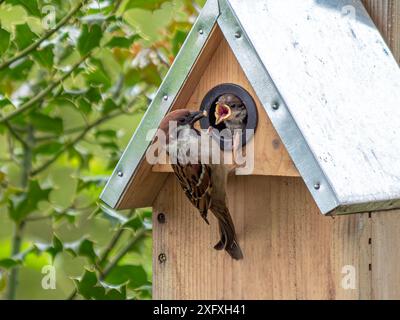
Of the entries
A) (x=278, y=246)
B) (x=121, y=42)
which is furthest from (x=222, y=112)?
(x=121, y=42)

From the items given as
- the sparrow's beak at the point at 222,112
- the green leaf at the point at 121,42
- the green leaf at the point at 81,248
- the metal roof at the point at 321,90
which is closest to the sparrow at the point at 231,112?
the sparrow's beak at the point at 222,112

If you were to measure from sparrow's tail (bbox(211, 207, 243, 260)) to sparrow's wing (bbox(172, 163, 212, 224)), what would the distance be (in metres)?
0.06

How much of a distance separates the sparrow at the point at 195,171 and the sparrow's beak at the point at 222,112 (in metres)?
0.07

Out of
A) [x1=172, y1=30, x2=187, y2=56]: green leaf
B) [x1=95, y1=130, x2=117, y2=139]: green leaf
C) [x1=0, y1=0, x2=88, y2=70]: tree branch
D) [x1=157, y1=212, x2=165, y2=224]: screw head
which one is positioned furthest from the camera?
[x1=95, y1=130, x2=117, y2=139]: green leaf

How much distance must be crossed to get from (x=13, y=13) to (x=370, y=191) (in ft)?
8.38

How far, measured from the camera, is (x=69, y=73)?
147 inches

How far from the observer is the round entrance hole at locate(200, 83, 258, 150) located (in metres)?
3.05

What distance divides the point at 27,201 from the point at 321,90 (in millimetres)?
1502

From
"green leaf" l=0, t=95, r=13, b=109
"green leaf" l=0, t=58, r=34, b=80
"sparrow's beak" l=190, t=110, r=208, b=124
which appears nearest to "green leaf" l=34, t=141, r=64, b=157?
"green leaf" l=0, t=58, r=34, b=80

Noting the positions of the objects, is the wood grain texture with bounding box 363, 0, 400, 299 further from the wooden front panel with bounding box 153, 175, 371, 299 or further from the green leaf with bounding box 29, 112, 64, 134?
the green leaf with bounding box 29, 112, 64, 134

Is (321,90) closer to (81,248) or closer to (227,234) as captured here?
(227,234)

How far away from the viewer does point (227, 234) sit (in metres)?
3.22

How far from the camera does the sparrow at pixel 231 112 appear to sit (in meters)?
3.11

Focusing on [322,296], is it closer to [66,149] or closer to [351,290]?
[351,290]
